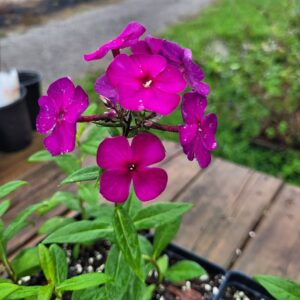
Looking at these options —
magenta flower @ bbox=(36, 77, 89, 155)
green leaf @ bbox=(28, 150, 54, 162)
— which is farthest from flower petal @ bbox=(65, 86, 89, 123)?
green leaf @ bbox=(28, 150, 54, 162)

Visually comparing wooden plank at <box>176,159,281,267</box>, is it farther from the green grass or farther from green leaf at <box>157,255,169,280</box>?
the green grass

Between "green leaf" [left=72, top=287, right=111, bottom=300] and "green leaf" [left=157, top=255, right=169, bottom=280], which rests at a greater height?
"green leaf" [left=72, top=287, right=111, bottom=300]

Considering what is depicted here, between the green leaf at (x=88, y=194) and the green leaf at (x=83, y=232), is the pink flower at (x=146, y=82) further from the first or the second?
the green leaf at (x=88, y=194)

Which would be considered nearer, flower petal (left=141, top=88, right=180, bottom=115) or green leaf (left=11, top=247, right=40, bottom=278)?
flower petal (left=141, top=88, right=180, bottom=115)

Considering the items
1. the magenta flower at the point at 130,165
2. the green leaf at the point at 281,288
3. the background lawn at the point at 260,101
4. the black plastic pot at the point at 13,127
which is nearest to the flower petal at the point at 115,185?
the magenta flower at the point at 130,165

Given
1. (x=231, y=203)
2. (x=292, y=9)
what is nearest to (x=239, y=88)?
(x=292, y=9)

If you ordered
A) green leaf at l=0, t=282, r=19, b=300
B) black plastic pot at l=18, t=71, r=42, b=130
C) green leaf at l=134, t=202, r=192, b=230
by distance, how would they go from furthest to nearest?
black plastic pot at l=18, t=71, r=42, b=130
green leaf at l=134, t=202, r=192, b=230
green leaf at l=0, t=282, r=19, b=300

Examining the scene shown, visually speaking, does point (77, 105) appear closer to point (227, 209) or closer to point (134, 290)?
point (134, 290)

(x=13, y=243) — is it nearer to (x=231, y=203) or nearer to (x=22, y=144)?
(x=22, y=144)
